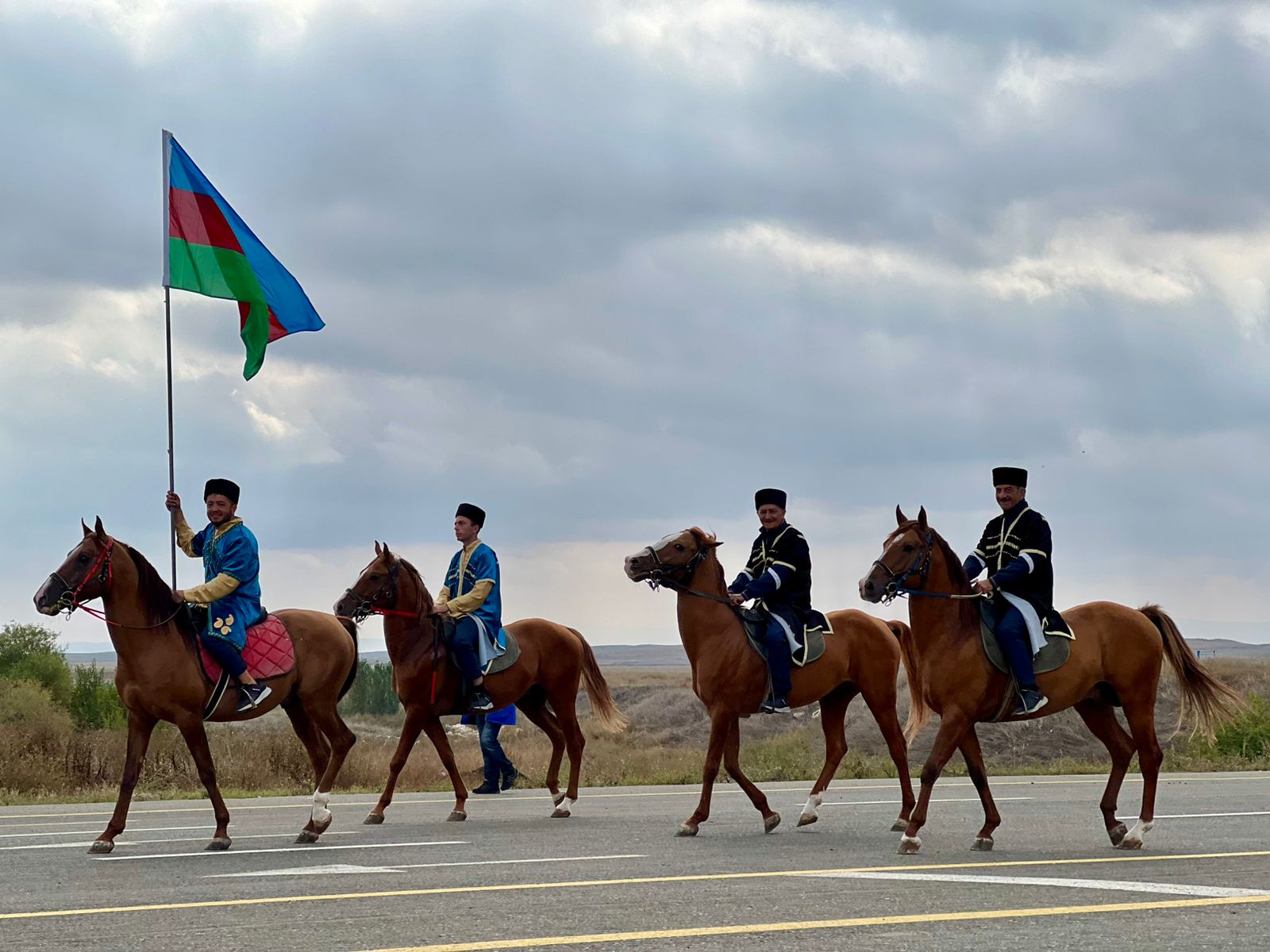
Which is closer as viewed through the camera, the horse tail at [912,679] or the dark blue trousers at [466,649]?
the horse tail at [912,679]

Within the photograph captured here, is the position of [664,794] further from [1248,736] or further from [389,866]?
[1248,736]

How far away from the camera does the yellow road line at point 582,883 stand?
9.27 meters

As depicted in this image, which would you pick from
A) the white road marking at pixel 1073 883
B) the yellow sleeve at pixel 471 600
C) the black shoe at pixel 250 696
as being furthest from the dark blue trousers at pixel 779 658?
the white road marking at pixel 1073 883

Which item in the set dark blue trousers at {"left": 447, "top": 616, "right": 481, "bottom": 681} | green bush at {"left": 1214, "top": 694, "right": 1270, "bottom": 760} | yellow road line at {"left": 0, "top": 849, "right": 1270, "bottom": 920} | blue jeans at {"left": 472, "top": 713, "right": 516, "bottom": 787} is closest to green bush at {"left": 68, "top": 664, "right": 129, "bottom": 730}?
blue jeans at {"left": 472, "top": 713, "right": 516, "bottom": 787}

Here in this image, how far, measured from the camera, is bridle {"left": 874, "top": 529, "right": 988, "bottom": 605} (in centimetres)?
1327

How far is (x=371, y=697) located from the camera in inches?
2970

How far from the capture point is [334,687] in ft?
51.8

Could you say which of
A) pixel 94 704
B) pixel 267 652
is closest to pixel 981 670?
pixel 267 652

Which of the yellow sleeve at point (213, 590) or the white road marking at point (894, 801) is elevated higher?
the yellow sleeve at point (213, 590)

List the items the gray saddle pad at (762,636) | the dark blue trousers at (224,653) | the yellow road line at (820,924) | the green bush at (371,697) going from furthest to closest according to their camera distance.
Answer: the green bush at (371,697) → the gray saddle pad at (762,636) → the dark blue trousers at (224,653) → the yellow road line at (820,924)

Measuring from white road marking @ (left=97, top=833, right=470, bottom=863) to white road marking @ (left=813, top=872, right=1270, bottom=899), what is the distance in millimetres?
4046

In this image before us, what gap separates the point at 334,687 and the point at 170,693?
228 cm

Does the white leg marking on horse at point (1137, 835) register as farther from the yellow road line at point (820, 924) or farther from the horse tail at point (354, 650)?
the horse tail at point (354, 650)

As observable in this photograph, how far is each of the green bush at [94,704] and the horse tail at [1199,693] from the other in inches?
1111
